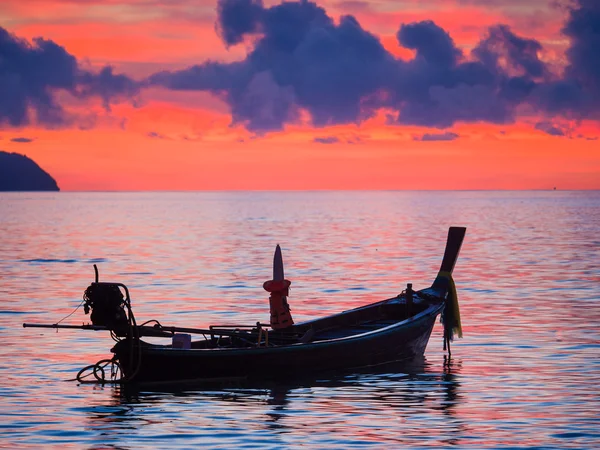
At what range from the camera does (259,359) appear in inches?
1018

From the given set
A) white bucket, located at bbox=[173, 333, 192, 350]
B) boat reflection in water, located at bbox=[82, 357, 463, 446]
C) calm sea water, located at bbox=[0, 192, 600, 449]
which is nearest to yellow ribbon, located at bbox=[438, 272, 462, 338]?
calm sea water, located at bbox=[0, 192, 600, 449]

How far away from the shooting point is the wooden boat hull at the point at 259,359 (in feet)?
81.8

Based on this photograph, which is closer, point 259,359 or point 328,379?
point 259,359

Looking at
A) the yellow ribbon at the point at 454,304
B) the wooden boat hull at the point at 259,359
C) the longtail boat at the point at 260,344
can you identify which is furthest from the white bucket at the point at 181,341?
the yellow ribbon at the point at 454,304

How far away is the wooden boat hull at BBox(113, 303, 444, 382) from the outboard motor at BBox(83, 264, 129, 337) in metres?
0.45

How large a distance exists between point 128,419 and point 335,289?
99.2ft

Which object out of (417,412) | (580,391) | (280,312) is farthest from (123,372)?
(580,391)

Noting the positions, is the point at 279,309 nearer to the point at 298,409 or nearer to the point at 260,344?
the point at 260,344

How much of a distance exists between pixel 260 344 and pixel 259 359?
0.82 meters

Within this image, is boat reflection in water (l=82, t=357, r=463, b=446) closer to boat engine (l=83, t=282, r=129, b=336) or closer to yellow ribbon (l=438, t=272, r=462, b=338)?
boat engine (l=83, t=282, r=129, b=336)

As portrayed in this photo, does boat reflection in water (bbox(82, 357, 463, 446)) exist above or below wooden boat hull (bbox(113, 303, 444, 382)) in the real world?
below

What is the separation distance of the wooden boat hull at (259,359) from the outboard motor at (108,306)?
447mm

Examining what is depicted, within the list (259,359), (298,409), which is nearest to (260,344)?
(259,359)

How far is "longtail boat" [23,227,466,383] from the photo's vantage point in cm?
2478
